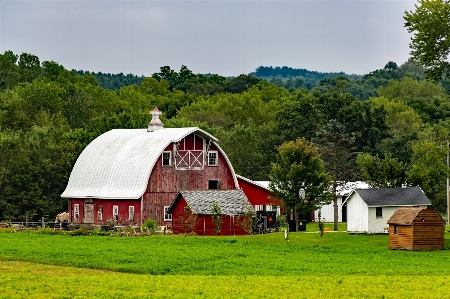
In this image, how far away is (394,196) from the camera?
7475 centimetres

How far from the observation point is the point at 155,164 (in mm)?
83562

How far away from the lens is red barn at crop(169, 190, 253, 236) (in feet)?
251

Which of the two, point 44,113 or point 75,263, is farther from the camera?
point 44,113

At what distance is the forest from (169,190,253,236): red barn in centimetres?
1033

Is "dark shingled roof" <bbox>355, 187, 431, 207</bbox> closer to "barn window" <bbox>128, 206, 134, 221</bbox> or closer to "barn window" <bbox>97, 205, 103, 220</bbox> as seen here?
"barn window" <bbox>128, 206, 134, 221</bbox>

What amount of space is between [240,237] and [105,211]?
15687 mm

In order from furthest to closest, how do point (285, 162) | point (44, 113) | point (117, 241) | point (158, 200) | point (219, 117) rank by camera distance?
point (219, 117) < point (44, 113) < point (158, 200) < point (285, 162) < point (117, 241)

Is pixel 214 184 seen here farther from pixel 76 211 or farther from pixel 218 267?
pixel 218 267

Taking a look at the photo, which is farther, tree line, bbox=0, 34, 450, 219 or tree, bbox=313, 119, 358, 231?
tree line, bbox=0, 34, 450, 219

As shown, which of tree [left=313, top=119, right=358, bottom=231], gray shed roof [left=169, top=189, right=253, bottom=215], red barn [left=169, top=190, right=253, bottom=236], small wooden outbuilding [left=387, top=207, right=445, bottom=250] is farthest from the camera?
tree [left=313, top=119, right=358, bottom=231]

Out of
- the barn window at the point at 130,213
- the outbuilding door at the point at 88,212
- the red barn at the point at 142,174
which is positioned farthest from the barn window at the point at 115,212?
the outbuilding door at the point at 88,212

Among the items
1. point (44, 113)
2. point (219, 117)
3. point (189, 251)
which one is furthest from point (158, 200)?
point (219, 117)

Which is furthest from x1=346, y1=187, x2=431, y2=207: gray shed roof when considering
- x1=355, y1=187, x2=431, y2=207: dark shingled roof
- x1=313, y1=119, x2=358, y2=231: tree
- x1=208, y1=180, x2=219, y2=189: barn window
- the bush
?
x1=208, y1=180, x2=219, y2=189: barn window

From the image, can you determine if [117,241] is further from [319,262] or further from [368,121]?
[368,121]
